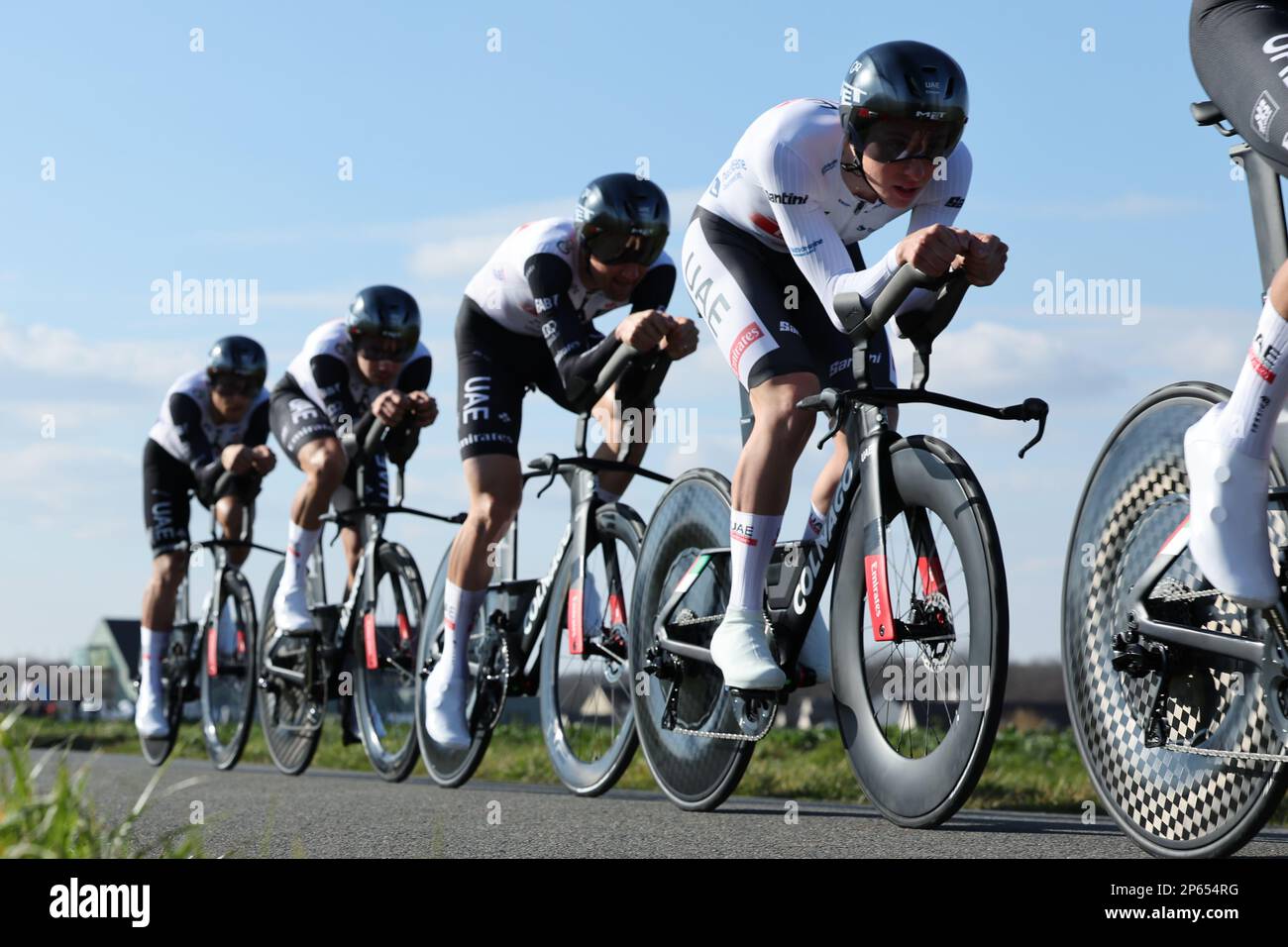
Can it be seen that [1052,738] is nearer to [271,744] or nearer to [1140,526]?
[271,744]

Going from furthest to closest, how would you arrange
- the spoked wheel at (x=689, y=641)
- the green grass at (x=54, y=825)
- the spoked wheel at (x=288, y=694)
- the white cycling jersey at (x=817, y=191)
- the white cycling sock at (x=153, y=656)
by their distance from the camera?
the white cycling sock at (x=153, y=656) → the spoked wheel at (x=288, y=694) → the spoked wheel at (x=689, y=641) → the white cycling jersey at (x=817, y=191) → the green grass at (x=54, y=825)

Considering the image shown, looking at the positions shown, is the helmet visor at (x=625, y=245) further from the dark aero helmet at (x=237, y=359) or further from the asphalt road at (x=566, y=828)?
the dark aero helmet at (x=237, y=359)

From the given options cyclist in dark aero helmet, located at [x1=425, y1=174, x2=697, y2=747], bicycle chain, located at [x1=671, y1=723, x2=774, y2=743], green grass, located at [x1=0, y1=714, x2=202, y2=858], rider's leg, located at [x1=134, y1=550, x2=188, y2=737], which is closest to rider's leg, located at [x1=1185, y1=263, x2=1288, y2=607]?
bicycle chain, located at [x1=671, y1=723, x2=774, y2=743]

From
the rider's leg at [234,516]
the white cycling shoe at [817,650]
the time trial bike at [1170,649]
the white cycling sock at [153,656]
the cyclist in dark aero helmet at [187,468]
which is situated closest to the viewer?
the time trial bike at [1170,649]

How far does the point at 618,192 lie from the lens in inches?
270

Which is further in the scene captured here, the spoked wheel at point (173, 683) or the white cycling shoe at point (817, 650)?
the spoked wheel at point (173, 683)

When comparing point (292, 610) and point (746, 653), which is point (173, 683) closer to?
point (292, 610)

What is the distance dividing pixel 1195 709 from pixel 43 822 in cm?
251

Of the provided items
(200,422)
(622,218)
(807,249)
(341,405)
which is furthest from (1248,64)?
(200,422)

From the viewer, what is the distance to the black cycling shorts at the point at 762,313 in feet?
17.5

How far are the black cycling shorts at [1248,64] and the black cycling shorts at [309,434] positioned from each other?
20.9 feet

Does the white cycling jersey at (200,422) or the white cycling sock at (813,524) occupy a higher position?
the white cycling jersey at (200,422)
